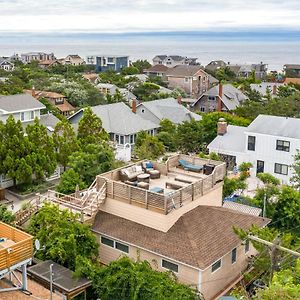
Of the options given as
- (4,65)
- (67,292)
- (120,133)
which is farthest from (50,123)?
(4,65)

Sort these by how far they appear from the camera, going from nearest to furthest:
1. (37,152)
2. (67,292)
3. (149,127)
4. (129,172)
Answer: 1. (67,292)
2. (129,172)
3. (37,152)
4. (149,127)

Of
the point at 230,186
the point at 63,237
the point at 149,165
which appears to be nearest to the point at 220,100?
the point at 230,186

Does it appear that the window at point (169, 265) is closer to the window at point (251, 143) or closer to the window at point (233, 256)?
the window at point (233, 256)

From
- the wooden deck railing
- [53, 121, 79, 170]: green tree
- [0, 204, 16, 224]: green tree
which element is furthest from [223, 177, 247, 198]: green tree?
the wooden deck railing

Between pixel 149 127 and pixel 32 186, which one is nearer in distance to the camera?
pixel 32 186

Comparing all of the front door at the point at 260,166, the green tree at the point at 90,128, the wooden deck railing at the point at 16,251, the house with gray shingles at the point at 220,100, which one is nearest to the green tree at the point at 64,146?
the green tree at the point at 90,128

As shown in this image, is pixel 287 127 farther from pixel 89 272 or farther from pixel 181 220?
pixel 89 272
